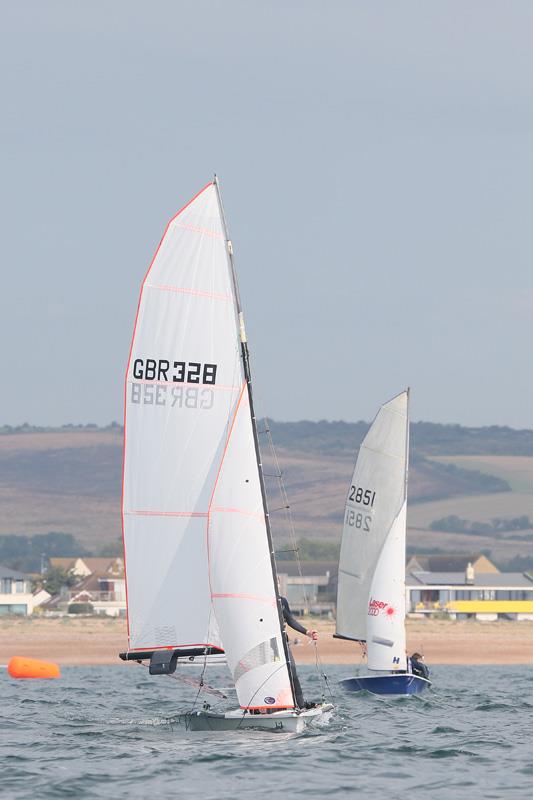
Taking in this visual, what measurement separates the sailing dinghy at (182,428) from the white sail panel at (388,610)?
13673 millimetres

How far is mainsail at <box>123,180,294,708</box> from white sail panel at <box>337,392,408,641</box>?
16.7 metres

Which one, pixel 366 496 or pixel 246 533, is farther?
pixel 366 496

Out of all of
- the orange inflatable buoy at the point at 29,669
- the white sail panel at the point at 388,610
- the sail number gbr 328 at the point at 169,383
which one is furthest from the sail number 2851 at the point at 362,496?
the sail number gbr 328 at the point at 169,383

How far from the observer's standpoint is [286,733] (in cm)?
3412

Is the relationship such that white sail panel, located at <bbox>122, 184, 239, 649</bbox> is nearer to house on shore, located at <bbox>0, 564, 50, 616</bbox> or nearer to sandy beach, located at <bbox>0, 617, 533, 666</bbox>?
sandy beach, located at <bbox>0, 617, 533, 666</bbox>

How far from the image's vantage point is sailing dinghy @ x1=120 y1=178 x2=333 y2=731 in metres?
35.8

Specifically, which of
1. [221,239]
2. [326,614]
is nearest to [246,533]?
[221,239]

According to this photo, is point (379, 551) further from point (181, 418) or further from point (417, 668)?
point (181, 418)

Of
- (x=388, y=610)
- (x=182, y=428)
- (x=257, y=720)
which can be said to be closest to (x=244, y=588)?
(x=257, y=720)

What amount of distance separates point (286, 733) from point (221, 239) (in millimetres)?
11210

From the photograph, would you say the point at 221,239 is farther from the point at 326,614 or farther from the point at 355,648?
the point at 326,614

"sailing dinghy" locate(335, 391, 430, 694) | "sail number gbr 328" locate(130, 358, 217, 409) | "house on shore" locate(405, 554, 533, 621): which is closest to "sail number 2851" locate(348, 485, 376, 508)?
"sailing dinghy" locate(335, 391, 430, 694)

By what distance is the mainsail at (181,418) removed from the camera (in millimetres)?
35812

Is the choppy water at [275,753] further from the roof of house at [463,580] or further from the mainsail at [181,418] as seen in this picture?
the roof of house at [463,580]
